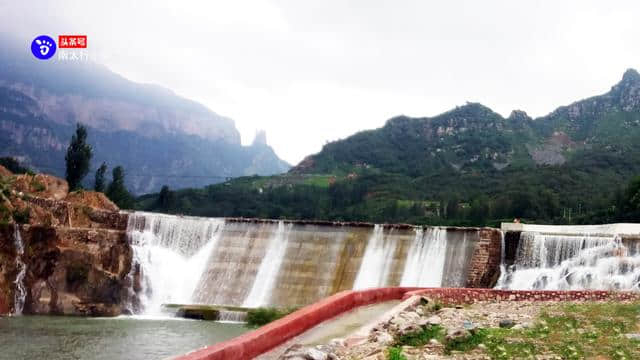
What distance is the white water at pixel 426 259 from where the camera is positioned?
36.0m

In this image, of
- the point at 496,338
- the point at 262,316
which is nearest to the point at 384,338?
the point at 496,338

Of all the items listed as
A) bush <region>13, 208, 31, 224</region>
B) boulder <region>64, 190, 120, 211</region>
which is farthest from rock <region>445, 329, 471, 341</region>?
boulder <region>64, 190, 120, 211</region>

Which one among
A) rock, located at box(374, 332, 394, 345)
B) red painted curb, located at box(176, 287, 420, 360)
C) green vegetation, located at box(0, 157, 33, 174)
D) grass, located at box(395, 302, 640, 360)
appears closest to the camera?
red painted curb, located at box(176, 287, 420, 360)

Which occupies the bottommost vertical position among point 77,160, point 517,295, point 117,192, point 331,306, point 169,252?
point 169,252

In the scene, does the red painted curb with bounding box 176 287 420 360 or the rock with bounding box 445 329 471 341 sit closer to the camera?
the red painted curb with bounding box 176 287 420 360

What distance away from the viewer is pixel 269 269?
38875 mm

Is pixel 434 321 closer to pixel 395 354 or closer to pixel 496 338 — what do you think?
pixel 496 338

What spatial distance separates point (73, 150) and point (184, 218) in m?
29.7

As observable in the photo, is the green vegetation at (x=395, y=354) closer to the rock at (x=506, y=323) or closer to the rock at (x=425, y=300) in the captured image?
the rock at (x=506, y=323)

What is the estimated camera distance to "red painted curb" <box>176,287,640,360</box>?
31.6 feet

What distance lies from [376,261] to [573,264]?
32.7ft

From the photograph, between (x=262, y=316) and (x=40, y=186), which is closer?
(x=262, y=316)

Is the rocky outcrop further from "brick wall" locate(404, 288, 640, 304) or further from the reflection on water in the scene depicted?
"brick wall" locate(404, 288, 640, 304)

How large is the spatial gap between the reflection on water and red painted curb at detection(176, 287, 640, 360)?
6984 millimetres
